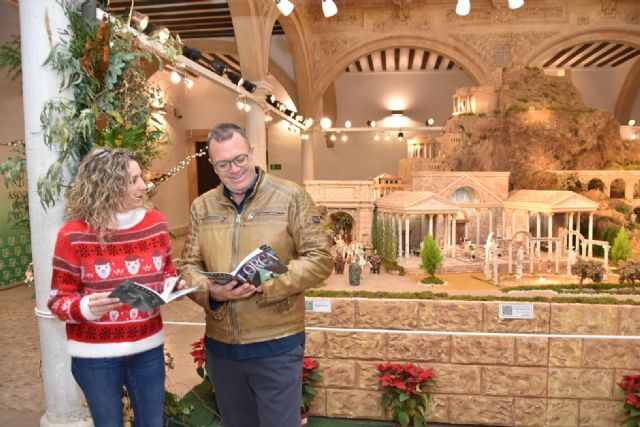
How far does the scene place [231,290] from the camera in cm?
231

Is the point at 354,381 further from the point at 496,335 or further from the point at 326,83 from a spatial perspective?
the point at 326,83

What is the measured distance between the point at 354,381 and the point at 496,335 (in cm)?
150

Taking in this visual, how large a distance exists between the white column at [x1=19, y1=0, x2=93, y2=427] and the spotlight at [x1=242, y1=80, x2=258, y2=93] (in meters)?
8.91

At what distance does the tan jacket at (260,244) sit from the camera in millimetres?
2428

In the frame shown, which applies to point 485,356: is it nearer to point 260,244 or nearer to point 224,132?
point 260,244

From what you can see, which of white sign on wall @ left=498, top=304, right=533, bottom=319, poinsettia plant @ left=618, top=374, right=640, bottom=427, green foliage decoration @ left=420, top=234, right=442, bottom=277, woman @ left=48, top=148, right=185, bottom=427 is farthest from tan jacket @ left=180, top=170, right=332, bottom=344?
green foliage decoration @ left=420, top=234, right=442, bottom=277

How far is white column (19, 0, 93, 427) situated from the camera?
332 centimetres

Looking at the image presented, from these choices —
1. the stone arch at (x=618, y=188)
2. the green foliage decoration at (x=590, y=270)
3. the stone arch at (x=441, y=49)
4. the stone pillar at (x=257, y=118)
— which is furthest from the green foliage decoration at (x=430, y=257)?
the stone arch at (x=441, y=49)

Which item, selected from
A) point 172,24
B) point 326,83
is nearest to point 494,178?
point 326,83

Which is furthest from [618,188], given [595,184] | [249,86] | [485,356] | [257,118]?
[485,356]

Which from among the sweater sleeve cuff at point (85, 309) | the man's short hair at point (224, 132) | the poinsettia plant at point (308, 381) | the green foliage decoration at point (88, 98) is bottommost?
the poinsettia plant at point (308, 381)

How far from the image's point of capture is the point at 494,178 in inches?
428

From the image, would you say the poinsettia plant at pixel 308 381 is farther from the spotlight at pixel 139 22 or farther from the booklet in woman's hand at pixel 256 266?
the spotlight at pixel 139 22

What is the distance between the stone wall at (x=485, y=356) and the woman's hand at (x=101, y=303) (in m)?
2.73
